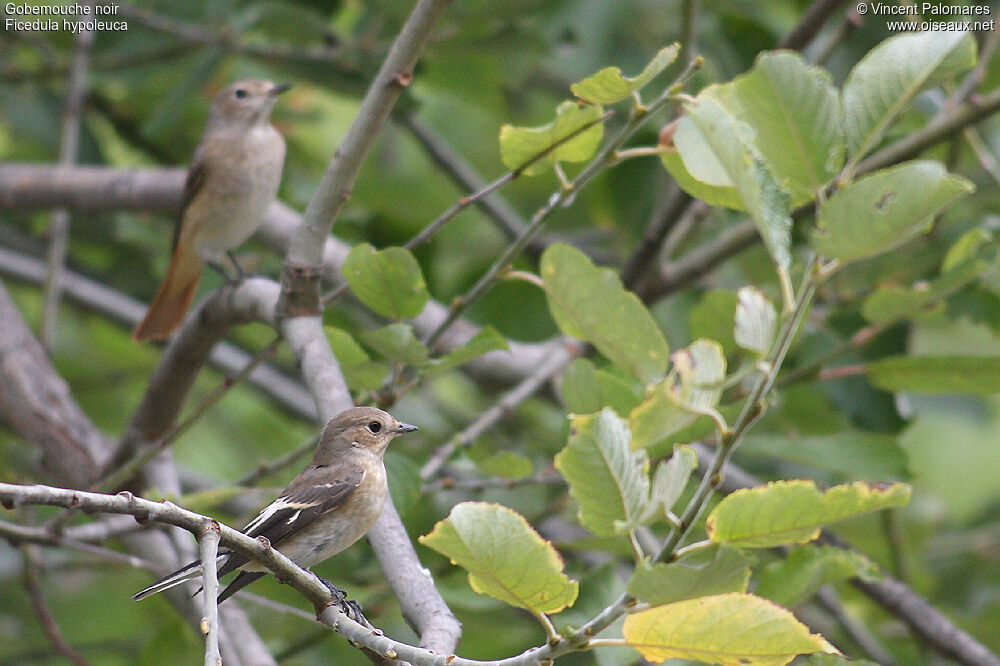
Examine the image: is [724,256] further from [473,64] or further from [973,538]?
[973,538]

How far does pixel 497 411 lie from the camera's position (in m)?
3.73

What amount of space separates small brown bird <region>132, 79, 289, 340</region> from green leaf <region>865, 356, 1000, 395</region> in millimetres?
2677

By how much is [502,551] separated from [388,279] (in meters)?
1.24

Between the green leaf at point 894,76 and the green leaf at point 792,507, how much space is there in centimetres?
59

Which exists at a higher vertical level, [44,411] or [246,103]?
[246,103]

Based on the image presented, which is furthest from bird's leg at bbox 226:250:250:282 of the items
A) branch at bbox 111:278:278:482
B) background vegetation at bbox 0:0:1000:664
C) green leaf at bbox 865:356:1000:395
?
green leaf at bbox 865:356:1000:395

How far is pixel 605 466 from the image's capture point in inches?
55.9

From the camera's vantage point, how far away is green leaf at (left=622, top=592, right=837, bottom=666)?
136cm

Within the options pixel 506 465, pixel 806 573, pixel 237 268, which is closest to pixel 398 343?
pixel 506 465

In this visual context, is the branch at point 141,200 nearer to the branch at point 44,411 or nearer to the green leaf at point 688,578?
the branch at point 44,411

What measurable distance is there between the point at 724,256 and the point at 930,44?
2.36 m

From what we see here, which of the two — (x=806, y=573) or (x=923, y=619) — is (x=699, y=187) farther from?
(x=923, y=619)

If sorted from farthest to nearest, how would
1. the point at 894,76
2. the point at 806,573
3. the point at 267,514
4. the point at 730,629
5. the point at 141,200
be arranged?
1. the point at 141,200
2. the point at 267,514
3. the point at 806,573
4. the point at 894,76
5. the point at 730,629

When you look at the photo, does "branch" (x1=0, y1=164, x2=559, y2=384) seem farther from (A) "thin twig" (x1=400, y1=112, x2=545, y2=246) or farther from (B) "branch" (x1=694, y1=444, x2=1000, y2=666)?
(B) "branch" (x1=694, y1=444, x2=1000, y2=666)
